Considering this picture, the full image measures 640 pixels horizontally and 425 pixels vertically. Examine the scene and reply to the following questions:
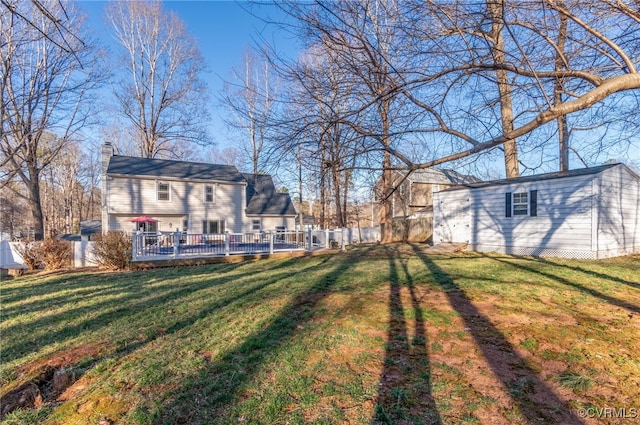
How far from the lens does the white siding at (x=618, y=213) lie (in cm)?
1032

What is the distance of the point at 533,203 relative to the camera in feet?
37.7

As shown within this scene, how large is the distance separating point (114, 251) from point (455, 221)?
1288 cm

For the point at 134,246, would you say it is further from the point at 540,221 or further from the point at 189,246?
the point at 540,221

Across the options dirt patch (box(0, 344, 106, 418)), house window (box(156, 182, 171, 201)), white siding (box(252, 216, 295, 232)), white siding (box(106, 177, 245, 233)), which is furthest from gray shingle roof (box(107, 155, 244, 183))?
dirt patch (box(0, 344, 106, 418))

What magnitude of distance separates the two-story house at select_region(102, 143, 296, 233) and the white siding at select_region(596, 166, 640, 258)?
1380 cm

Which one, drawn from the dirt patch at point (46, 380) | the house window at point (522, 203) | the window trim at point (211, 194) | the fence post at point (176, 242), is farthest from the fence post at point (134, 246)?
the house window at point (522, 203)

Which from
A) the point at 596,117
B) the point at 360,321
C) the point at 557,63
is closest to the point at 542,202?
the point at 596,117

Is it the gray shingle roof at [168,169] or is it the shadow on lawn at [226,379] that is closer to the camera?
the shadow on lawn at [226,379]

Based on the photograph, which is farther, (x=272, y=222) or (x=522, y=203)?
(x=272, y=222)

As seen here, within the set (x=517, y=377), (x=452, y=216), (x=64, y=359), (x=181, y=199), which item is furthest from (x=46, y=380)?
(x=181, y=199)

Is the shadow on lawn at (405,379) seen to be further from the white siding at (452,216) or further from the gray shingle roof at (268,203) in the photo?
the gray shingle roof at (268,203)

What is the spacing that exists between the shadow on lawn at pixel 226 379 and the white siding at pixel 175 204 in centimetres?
1697

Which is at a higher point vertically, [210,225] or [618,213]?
[618,213]

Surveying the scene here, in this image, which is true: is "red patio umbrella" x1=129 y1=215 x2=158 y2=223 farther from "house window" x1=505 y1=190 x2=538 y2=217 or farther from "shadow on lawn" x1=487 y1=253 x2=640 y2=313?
"shadow on lawn" x1=487 y1=253 x2=640 y2=313
